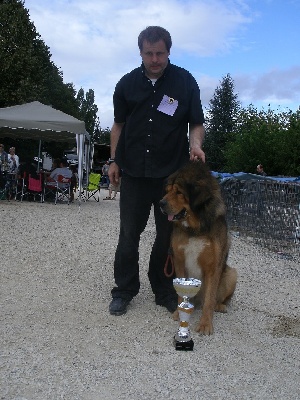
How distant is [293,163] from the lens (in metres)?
25.2

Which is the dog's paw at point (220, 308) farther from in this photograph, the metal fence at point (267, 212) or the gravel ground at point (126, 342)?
the metal fence at point (267, 212)

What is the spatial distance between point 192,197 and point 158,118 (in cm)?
80

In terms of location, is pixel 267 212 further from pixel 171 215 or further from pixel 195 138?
pixel 171 215

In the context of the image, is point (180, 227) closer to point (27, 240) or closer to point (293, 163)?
point (27, 240)

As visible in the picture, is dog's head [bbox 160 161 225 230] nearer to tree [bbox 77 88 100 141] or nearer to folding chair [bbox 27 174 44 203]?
folding chair [bbox 27 174 44 203]

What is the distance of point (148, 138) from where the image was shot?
170 inches

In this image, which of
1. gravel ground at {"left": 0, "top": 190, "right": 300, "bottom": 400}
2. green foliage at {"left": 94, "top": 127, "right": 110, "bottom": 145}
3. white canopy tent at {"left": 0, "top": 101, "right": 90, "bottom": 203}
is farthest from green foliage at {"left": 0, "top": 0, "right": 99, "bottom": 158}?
green foliage at {"left": 94, "top": 127, "right": 110, "bottom": 145}

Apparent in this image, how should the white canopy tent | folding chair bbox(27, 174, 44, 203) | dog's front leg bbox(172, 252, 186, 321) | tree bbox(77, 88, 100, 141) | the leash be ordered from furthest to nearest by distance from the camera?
tree bbox(77, 88, 100, 141) → folding chair bbox(27, 174, 44, 203) → the white canopy tent → the leash → dog's front leg bbox(172, 252, 186, 321)

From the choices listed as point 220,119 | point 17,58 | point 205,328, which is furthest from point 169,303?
point 220,119

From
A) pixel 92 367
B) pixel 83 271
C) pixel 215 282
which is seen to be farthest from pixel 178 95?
pixel 83 271

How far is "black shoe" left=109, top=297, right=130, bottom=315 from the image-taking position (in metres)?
4.34

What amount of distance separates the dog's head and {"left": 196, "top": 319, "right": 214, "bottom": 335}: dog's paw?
0.76m

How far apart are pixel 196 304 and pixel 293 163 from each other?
21889 mm

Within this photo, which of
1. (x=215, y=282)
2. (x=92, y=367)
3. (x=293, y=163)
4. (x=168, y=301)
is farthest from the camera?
(x=293, y=163)
